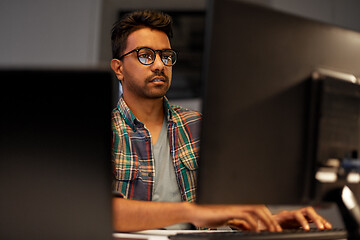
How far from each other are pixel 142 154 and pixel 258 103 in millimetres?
743

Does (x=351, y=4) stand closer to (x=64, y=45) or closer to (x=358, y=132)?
(x=64, y=45)

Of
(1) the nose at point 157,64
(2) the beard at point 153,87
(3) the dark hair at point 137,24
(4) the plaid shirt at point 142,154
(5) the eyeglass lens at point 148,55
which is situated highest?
(3) the dark hair at point 137,24

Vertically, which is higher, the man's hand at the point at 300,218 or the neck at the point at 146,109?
the neck at the point at 146,109

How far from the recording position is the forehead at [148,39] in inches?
54.3

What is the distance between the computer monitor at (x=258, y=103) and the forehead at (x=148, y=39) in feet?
2.46

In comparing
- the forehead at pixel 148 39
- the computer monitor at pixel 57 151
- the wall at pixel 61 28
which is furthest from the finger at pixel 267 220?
the wall at pixel 61 28

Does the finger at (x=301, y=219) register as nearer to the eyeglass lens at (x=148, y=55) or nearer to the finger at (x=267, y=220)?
the finger at (x=267, y=220)

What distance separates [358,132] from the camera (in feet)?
2.50

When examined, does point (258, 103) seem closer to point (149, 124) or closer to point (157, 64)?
point (157, 64)

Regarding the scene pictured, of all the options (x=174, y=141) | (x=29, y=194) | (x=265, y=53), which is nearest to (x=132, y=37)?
(x=174, y=141)

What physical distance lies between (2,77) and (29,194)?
0.18 meters

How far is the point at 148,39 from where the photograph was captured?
139 cm

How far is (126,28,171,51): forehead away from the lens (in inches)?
54.3

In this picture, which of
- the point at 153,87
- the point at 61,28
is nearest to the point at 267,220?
the point at 153,87
